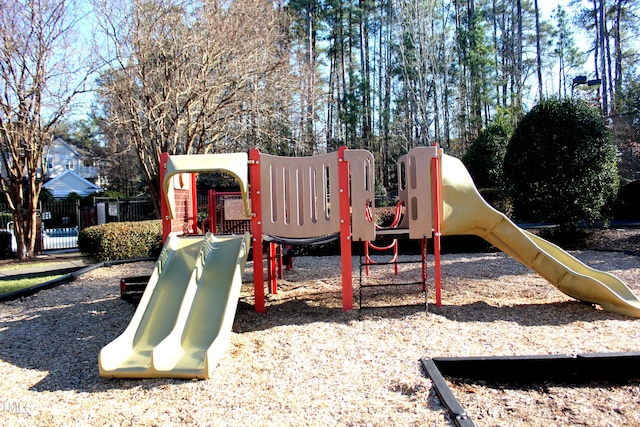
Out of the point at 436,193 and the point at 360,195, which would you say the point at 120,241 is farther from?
the point at 436,193

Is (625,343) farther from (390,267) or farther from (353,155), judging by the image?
(390,267)

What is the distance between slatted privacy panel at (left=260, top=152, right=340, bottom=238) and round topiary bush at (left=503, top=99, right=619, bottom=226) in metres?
7.66

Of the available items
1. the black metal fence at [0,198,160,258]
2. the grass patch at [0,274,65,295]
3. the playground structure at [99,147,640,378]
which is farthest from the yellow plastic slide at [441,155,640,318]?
the black metal fence at [0,198,160,258]

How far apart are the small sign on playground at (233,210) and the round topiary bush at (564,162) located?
7.31 meters

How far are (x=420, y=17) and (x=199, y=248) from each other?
2076cm

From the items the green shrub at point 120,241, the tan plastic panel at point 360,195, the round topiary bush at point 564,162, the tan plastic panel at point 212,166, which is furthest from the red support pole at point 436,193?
the green shrub at point 120,241

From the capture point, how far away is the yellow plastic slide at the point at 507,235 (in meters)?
5.54

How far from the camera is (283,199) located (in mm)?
5668

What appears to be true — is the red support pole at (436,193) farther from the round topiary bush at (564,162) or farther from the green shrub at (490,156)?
the green shrub at (490,156)

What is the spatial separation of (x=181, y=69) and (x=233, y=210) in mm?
6700

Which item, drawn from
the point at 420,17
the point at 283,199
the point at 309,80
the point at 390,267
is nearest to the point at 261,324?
the point at 283,199

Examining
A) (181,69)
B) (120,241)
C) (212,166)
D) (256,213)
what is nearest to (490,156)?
(181,69)

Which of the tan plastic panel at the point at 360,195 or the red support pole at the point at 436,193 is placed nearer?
the tan plastic panel at the point at 360,195

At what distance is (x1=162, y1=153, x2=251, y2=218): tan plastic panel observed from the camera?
17.2 feet
